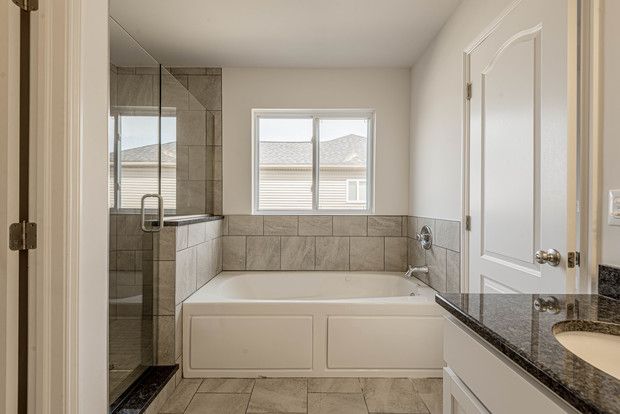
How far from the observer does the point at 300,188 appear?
3.45m

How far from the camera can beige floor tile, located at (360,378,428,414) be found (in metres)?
2.02

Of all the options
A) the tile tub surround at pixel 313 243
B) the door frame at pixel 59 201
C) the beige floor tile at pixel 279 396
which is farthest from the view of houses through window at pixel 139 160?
the beige floor tile at pixel 279 396

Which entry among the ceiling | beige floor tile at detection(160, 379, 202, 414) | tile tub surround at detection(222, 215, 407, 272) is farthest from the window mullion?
beige floor tile at detection(160, 379, 202, 414)

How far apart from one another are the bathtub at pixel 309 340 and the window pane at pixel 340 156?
1288 mm

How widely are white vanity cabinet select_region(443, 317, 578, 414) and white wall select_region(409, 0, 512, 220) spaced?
144 centimetres

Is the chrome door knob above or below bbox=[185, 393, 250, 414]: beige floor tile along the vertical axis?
above

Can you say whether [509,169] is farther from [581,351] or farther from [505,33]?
[581,351]

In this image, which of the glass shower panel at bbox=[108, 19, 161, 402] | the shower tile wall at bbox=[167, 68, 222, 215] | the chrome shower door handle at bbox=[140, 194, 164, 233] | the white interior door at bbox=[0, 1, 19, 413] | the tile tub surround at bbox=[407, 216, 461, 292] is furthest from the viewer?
the shower tile wall at bbox=[167, 68, 222, 215]

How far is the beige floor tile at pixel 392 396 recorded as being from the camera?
6.63 ft

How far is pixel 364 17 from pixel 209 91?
1.58 m

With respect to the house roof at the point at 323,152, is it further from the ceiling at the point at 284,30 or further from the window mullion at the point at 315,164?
the ceiling at the point at 284,30

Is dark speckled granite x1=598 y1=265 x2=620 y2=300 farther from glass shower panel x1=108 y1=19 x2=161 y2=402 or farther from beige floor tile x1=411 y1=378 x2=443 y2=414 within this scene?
glass shower panel x1=108 y1=19 x2=161 y2=402

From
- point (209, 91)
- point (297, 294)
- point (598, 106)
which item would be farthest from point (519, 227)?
point (209, 91)

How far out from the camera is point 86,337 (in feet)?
3.98
